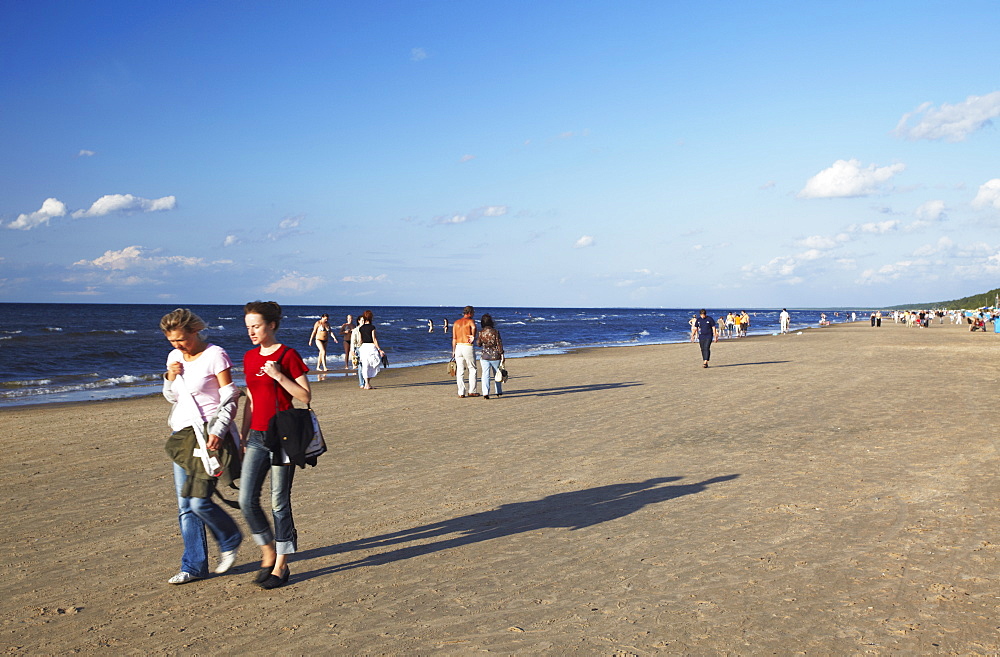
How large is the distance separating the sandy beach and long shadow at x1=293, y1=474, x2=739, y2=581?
Answer: 3 centimetres

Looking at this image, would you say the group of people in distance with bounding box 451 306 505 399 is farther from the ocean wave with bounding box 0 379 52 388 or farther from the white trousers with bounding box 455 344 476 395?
the ocean wave with bounding box 0 379 52 388

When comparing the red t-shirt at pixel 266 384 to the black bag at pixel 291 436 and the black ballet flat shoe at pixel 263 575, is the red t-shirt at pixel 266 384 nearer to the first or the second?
the black bag at pixel 291 436

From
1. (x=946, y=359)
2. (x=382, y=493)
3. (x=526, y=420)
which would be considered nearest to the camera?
(x=382, y=493)

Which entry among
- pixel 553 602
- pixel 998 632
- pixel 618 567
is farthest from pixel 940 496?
pixel 553 602

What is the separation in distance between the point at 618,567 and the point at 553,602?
774 millimetres

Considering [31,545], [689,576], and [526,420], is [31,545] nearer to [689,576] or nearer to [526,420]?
[689,576]

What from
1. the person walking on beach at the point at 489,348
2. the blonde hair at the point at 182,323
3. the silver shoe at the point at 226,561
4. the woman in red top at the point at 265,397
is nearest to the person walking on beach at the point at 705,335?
the person walking on beach at the point at 489,348

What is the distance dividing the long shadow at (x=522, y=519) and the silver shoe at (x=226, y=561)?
0.43m

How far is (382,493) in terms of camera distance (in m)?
7.04

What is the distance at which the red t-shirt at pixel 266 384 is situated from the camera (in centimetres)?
440

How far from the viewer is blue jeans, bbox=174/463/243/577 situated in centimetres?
452

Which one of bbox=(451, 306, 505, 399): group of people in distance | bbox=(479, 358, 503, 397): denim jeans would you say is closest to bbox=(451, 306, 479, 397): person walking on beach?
bbox=(451, 306, 505, 399): group of people in distance

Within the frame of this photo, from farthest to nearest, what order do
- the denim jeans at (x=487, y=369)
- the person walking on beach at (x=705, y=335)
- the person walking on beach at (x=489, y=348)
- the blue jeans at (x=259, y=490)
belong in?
the person walking on beach at (x=705, y=335) → the denim jeans at (x=487, y=369) → the person walking on beach at (x=489, y=348) → the blue jeans at (x=259, y=490)

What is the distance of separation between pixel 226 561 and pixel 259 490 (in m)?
0.72
